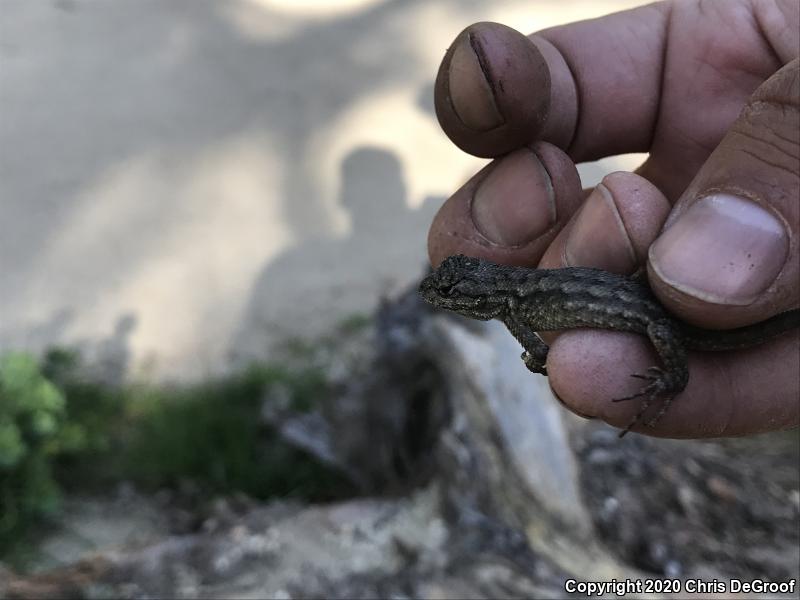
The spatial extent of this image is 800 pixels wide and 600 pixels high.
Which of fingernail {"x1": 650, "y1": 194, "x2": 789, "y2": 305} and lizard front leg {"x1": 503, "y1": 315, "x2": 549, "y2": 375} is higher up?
fingernail {"x1": 650, "y1": 194, "x2": 789, "y2": 305}

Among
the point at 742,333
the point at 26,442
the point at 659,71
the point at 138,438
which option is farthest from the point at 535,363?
the point at 138,438

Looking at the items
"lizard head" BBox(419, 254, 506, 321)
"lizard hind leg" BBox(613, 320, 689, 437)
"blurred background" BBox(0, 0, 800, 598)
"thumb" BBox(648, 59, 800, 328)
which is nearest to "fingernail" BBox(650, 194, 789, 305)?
"thumb" BBox(648, 59, 800, 328)

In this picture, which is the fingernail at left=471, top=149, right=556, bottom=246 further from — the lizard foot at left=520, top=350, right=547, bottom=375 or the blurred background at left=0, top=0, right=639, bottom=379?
the blurred background at left=0, top=0, right=639, bottom=379

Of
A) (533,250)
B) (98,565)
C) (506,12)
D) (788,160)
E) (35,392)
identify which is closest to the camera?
(788,160)

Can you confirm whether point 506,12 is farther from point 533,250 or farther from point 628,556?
point 628,556

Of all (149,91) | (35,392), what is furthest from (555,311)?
(149,91)

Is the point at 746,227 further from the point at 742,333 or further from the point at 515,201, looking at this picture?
the point at 515,201
